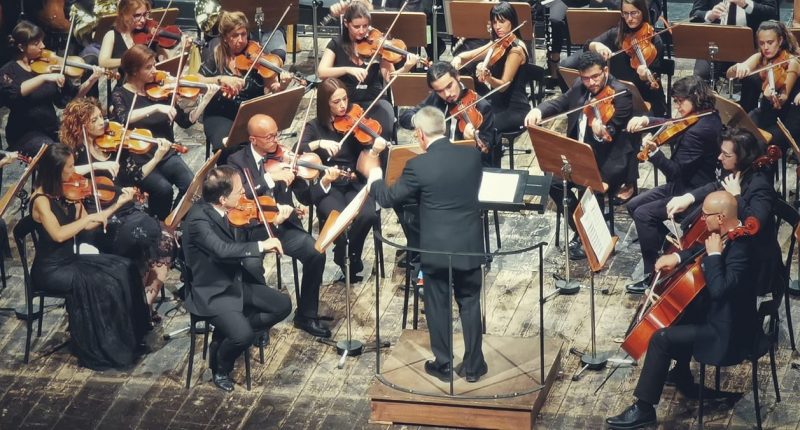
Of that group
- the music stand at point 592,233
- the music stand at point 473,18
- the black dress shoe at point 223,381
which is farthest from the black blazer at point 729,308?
the music stand at point 473,18

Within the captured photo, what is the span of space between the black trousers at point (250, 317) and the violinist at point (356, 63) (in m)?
1.97

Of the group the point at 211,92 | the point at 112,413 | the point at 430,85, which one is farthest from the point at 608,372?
the point at 211,92

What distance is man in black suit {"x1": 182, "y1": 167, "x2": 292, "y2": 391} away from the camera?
6.79 metres

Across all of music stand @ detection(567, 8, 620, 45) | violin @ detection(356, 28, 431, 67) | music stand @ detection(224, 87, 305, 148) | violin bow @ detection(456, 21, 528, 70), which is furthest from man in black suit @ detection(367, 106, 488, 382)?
music stand @ detection(567, 8, 620, 45)

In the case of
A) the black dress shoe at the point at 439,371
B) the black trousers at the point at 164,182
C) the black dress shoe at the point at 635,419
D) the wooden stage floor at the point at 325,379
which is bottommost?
the wooden stage floor at the point at 325,379

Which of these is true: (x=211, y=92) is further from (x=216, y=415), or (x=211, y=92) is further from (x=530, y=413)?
(x=530, y=413)

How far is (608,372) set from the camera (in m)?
6.99

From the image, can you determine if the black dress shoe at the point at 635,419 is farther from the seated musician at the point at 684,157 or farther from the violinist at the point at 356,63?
the violinist at the point at 356,63

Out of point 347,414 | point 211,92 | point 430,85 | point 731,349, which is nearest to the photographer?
point 731,349

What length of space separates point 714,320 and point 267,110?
2.81 meters

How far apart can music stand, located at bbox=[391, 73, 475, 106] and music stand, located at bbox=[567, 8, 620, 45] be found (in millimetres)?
1180

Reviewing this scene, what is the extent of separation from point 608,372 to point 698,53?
261cm

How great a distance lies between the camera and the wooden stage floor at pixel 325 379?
6.71m

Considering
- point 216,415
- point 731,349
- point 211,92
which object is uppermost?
point 211,92
